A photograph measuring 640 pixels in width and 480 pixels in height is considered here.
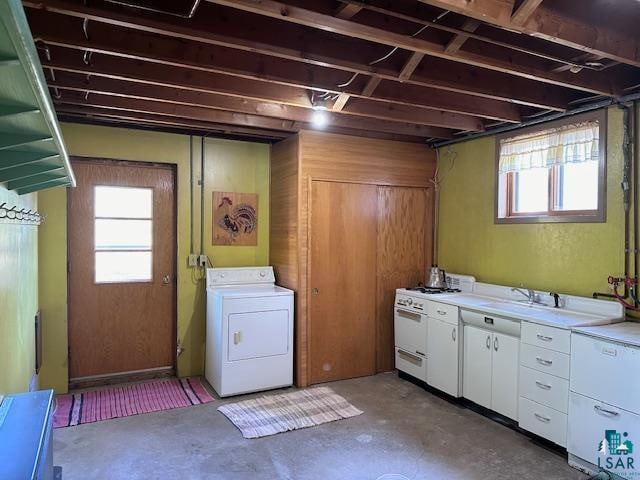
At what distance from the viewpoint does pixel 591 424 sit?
8.46ft

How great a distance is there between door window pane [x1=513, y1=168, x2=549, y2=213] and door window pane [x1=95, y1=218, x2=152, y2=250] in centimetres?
341

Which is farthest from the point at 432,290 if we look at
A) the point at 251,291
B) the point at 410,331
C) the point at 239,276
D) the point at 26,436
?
the point at 26,436

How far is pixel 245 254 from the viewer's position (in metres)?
4.49

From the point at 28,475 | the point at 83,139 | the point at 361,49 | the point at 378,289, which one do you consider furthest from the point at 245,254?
the point at 28,475

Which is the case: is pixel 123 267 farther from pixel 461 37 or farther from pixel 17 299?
pixel 461 37

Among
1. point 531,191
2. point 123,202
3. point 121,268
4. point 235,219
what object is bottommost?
point 121,268

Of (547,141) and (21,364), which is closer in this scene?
(21,364)

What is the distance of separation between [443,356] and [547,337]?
3.33 ft

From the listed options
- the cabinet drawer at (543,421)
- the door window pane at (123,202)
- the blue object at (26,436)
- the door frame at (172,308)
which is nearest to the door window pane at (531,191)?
the cabinet drawer at (543,421)

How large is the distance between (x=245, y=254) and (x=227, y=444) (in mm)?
1982

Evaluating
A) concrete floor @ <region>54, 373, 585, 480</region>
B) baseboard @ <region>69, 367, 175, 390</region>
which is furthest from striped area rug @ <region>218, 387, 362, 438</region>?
baseboard @ <region>69, 367, 175, 390</region>

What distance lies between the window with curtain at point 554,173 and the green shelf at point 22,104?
3.33 meters

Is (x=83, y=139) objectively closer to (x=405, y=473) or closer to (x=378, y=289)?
(x=378, y=289)

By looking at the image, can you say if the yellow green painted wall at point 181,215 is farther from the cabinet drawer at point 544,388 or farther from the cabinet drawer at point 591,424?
the cabinet drawer at point 591,424
